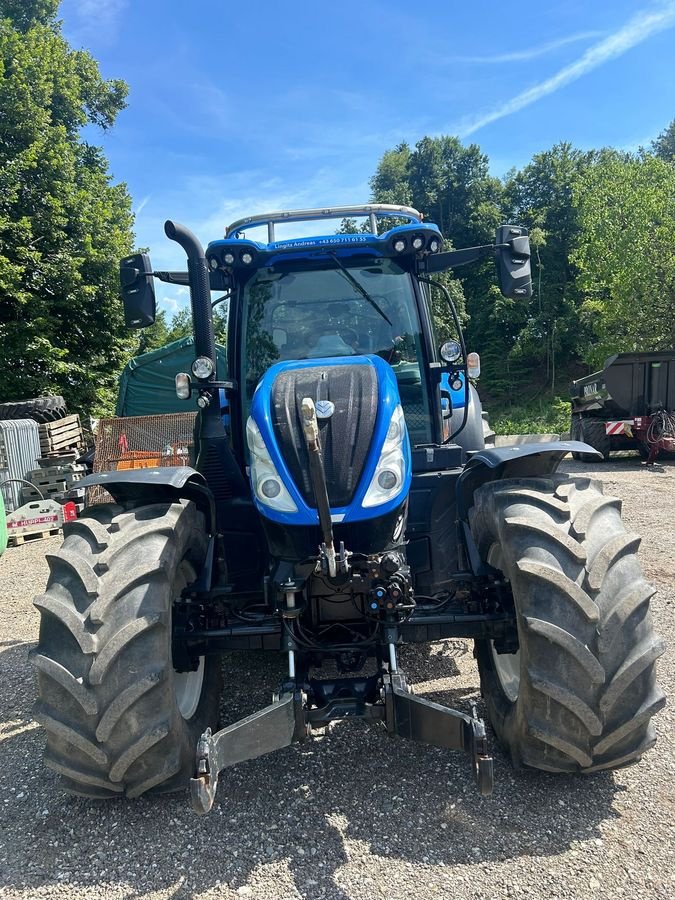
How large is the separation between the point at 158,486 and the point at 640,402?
12.6 metres

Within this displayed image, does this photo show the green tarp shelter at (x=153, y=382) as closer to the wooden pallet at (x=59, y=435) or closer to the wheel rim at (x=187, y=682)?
the wooden pallet at (x=59, y=435)

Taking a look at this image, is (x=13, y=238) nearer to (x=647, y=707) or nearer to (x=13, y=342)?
(x=13, y=342)

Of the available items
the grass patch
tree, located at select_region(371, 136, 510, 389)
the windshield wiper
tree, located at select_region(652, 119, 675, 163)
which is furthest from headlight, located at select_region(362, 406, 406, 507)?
tree, located at select_region(652, 119, 675, 163)

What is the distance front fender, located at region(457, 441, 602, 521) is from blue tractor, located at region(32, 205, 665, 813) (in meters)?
0.01

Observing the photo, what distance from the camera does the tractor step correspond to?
7.25 feet

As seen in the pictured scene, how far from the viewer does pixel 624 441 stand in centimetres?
1383

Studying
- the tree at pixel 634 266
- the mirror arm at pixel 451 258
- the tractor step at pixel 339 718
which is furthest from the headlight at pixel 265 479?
the tree at pixel 634 266

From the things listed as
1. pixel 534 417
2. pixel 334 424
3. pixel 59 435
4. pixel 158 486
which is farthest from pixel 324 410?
pixel 534 417

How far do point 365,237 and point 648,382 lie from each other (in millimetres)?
11439

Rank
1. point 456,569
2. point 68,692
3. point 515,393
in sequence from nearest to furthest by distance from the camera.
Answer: point 68,692 < point 456,569 < point 515,393

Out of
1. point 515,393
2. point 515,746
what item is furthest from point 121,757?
point 515,393

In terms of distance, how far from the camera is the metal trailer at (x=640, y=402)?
13.0 meters

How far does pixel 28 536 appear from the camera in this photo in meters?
9.85

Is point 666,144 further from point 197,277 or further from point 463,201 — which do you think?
point 197,277
